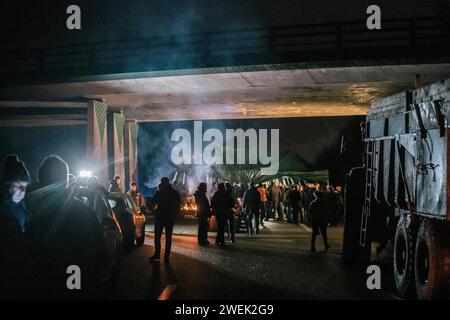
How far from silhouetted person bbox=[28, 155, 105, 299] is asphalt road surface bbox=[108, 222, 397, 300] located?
1.54 meters

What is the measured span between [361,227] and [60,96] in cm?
1485

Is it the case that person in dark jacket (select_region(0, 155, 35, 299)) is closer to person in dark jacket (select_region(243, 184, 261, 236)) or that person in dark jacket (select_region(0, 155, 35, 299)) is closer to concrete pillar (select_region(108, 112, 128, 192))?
person in dark jacket (select_region(243, 184, 261, 236))

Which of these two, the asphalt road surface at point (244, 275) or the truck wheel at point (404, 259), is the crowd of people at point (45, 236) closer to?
the asphalt road surface at point (244, 275)

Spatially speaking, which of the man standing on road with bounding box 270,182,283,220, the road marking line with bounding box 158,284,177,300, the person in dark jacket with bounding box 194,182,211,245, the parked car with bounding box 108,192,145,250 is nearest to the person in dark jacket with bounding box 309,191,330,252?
the person in dark jacket with bounding box 194,182,211,245

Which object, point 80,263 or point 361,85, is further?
point 361,85

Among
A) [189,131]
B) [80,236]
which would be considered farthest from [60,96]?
[189,131]

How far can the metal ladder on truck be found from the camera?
444 inches

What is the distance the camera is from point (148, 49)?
20.7 meters

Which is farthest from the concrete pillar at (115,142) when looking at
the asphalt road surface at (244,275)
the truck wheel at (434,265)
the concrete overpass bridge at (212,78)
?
the truck wheel at (434,265)

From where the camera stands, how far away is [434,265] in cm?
706

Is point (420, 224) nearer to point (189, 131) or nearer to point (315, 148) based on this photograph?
point (315, 148)

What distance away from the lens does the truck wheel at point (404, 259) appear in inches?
320

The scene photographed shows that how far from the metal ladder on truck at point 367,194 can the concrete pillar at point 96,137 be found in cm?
1431
